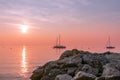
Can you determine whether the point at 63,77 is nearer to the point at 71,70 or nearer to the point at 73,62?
the point at 71,70

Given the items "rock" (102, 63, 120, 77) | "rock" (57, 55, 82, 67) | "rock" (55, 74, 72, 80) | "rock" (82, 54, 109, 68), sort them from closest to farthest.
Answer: "rock" (102, 63, 120, 77), "rock" (55, 74, 72, 80), "rock" (82, 54, 109, 68), "rock" (57, 55, 82, 67)

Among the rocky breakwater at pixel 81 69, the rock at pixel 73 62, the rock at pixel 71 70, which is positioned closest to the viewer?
the rocky breakwater at pixel 81 69

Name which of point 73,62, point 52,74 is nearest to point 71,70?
point 73,62

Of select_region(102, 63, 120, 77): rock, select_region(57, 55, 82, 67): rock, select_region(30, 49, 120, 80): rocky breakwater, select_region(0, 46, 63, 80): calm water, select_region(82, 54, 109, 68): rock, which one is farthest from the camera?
select_region(0, 46, 63, 80): calm water

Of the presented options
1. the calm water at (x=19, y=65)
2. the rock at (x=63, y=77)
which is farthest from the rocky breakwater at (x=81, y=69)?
the calm water at (x=19, y=65)

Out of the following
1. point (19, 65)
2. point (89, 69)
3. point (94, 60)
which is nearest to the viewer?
point (89, 69)

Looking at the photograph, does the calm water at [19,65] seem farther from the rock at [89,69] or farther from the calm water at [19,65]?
the rock at [89,69]

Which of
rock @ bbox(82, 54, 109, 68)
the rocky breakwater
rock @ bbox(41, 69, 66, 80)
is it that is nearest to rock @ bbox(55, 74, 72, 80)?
the rocky breakwater

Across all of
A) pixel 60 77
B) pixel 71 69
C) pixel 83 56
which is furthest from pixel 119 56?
pixel 60 77

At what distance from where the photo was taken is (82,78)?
16.7 metres

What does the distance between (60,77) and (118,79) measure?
3614mm

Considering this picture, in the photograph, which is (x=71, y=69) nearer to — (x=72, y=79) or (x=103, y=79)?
(x=72, y=79)

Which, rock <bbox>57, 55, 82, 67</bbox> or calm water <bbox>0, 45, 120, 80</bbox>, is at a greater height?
rock <bbox>57, 55, 82, 67</bbox>

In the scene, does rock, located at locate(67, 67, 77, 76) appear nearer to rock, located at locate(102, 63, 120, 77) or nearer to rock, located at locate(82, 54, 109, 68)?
rock, located at locate(82, 54, 109, 68)
